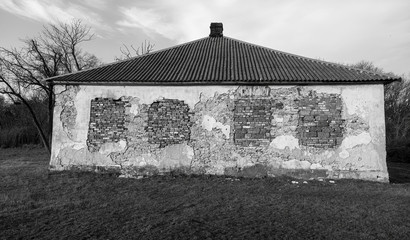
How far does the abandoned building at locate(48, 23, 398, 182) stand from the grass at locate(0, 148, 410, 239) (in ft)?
1.95

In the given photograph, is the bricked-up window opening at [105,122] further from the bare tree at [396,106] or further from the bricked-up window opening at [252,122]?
the bare tree at [396,106]

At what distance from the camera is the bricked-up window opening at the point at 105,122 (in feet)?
31.5

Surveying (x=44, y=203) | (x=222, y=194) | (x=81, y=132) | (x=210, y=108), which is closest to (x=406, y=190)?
(x=222, y=194)

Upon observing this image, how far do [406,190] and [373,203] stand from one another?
7.77 feet

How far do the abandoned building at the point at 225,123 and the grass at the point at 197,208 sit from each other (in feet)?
1.95

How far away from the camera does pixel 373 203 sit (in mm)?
6617

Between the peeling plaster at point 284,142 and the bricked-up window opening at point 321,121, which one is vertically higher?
the bricked-up window opening at point 321,121

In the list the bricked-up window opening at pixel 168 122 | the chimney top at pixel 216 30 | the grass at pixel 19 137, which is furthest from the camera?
the grass at pixel 19 137

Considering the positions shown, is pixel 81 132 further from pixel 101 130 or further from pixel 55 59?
pixel 55 59

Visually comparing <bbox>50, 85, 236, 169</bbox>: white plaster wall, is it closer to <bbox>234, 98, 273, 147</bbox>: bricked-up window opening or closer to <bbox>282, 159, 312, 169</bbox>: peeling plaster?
<bbox>234, 98, 273, 147</bbox>: bricked-up window opening

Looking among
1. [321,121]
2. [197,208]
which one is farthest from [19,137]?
[321,121]

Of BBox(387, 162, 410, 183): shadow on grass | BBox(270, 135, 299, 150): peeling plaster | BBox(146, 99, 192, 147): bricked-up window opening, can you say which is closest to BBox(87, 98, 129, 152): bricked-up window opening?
BBox(146, 99, 192, 147): bricked-up window opening

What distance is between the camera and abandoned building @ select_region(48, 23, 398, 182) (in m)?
9.21

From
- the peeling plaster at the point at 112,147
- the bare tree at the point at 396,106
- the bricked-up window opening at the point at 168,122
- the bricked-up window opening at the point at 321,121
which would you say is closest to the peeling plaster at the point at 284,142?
the bricked-up window opening at the point at 321,121
